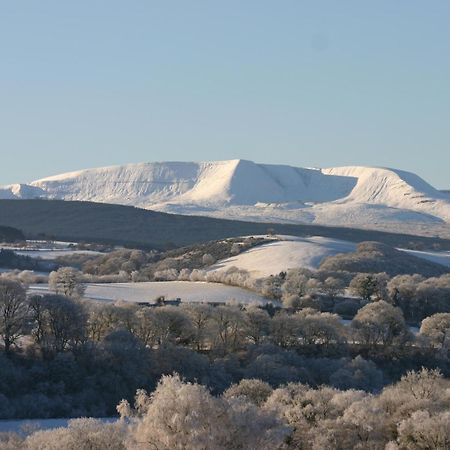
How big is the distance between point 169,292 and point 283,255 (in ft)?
106

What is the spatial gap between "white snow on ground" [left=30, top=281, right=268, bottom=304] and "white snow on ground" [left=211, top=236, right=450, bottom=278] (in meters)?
15.0

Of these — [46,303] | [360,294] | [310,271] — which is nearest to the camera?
[46,303]

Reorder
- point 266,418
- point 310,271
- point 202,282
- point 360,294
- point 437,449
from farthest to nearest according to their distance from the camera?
point 310,271, point 202,282, point 360,294, point 437,449, point 266,418

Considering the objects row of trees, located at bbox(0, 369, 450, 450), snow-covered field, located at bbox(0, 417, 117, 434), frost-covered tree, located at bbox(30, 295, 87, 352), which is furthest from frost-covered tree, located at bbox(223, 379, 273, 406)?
frost-covered tree, located at bbox(30, 295, 87, 352)

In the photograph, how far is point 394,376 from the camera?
64.6 metres

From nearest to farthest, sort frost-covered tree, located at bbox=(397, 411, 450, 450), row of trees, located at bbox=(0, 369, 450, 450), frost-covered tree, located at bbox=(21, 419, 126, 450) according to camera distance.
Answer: row of trees, located at bbox=(0, 369, 450, 450) < frost-covered tree, located at bbox=(21, 419, 126, 450) < frost-covered tree, located at bbox=(397, 411, 450, 450)

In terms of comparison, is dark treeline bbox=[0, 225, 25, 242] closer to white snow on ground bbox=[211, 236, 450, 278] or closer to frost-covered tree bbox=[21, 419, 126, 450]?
white snow on ground bbox=[211, 236, 450, 278]

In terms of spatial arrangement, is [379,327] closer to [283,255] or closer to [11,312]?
[11,312]

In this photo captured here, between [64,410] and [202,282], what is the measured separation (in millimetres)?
43435

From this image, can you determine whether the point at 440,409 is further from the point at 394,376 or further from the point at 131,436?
the point at 394,376

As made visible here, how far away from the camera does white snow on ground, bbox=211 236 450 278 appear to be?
113m

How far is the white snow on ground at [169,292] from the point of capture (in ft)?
275

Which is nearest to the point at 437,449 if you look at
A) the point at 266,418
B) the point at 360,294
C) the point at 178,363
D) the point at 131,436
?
the point at 266,418

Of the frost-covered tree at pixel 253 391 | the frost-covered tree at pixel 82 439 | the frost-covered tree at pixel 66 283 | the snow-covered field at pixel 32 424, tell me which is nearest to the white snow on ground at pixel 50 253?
the frost-covered tree at pixel 66 283
